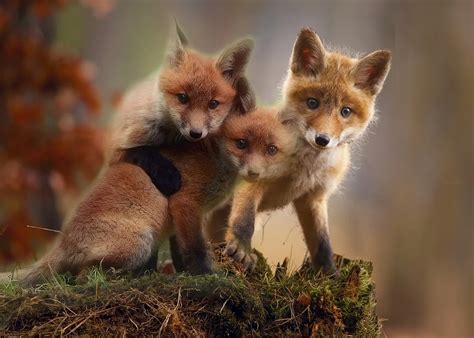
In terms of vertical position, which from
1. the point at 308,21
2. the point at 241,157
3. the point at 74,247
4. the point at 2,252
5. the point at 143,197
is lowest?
the point at 2,252

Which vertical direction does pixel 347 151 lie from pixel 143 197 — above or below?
above

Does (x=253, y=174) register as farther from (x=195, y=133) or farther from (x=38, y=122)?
(x=38, y=122)

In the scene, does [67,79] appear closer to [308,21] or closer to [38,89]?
[38,89]

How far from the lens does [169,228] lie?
3881 millimetres

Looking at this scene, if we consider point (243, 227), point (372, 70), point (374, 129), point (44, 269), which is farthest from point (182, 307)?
point (374, 129)

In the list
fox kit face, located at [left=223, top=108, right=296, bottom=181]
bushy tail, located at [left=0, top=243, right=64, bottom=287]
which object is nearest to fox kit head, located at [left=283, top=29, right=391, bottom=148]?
fox kit face, located at [left=223, top=108, right=296, bottom=181]

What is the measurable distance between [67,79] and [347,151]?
5032mm

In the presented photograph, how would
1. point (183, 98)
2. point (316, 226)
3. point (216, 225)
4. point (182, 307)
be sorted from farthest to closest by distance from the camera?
point (216, 225) < point (316, 226) < point (183, 98) < point (182, 307)

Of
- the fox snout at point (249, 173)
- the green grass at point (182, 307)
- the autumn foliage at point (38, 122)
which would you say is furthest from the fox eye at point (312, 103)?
the autumn foliage at point (38, 122)

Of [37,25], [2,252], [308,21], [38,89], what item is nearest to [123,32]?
[37,25]

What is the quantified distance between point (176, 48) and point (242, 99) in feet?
1.47

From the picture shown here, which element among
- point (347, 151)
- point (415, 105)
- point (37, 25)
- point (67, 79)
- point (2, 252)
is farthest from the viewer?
point (415, 105)

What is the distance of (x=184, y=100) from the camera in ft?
12.5

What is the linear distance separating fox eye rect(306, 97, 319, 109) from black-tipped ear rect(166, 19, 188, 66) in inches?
28.3
